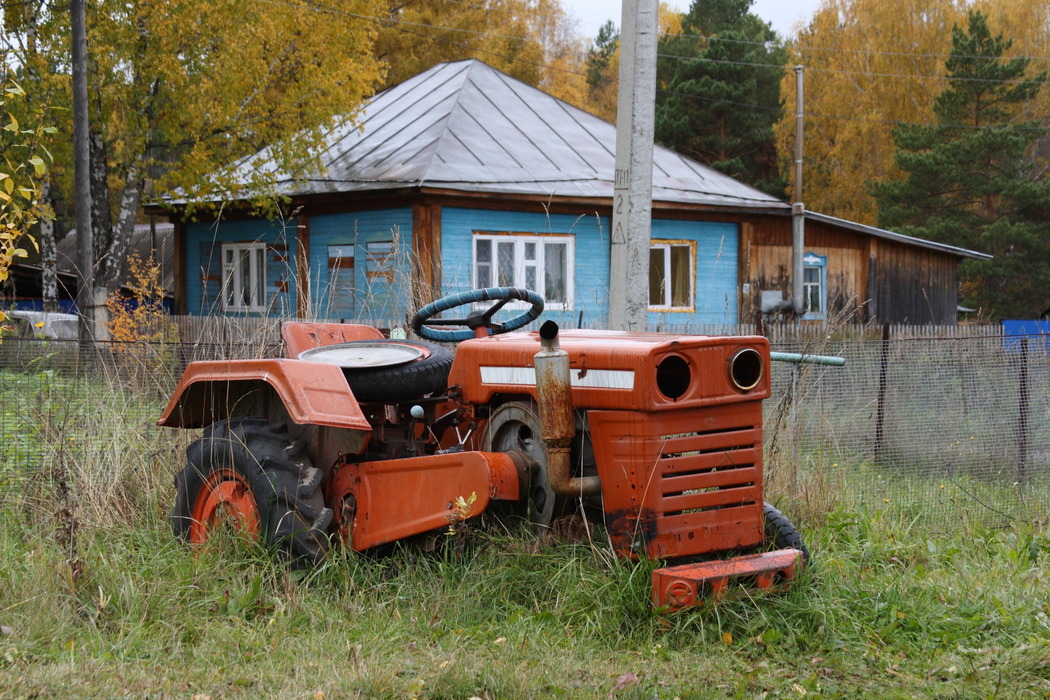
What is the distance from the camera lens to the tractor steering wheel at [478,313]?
5.06 meters

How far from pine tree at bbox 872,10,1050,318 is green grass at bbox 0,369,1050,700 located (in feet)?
92.6

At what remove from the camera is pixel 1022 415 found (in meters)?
7.73

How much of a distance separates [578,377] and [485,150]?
555 inches

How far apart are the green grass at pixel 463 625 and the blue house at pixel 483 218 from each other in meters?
10.4

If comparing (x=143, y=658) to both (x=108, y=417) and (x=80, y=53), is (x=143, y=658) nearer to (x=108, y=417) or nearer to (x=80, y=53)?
(x=108, y=417)

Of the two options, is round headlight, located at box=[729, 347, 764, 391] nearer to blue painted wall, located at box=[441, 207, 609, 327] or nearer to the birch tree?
blue painted wall, located at box=[441, 207, 609, 327]

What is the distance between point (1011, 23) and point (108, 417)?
39.8 meters

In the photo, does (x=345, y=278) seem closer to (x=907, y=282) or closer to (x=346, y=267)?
(x=346, y=267)

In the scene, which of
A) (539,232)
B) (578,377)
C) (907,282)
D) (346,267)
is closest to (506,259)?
(539,232)

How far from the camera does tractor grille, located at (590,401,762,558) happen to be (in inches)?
163

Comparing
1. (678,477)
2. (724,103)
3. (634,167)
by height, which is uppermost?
(724,103)

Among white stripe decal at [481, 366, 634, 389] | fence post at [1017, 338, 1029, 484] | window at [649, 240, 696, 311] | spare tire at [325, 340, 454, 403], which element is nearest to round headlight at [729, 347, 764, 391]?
white stripe decal at [481, 366, 634, 389]

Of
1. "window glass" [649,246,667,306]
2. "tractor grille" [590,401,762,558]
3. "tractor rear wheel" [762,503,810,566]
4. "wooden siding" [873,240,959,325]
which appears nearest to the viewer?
"tractor grille" [590,401,762,558]

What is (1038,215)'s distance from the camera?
32.5 m
